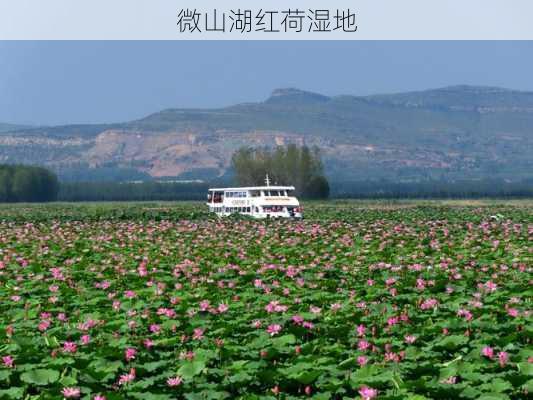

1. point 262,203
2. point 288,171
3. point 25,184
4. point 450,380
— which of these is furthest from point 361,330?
point 25,184

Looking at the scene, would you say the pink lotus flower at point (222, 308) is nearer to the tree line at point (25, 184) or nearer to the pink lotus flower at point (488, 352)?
the pink lotus flower at point (488, 352)

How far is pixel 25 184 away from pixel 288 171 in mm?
58203

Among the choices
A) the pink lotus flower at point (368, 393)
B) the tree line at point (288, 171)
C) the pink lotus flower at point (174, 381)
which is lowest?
the pink lotus flower at point (174, 381)

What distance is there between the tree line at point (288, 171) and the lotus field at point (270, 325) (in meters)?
119

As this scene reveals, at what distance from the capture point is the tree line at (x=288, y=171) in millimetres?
146375

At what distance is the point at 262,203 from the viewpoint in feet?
191

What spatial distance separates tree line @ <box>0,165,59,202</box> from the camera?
176900mm

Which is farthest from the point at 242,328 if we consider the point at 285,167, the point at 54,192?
the point at 54,192

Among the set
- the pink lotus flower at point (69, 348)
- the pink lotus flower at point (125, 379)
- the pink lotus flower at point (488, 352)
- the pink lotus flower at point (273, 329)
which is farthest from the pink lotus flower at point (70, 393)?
the pink lotus flower at point (488, 352)

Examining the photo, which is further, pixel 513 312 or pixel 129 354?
pixel 513 312

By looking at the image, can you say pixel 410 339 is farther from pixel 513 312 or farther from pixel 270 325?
pixel 513 312

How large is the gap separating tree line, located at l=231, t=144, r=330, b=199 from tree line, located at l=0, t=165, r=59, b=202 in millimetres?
50275

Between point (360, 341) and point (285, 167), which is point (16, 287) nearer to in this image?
point (360, 341)

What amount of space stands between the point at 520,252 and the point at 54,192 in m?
175
